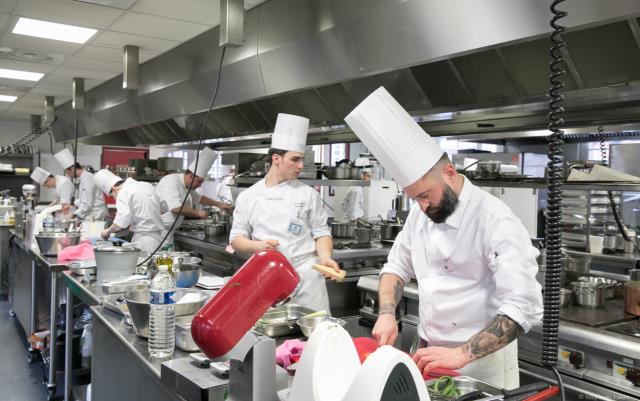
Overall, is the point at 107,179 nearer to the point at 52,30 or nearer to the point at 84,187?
the point at 52,30

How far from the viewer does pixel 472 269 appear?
2004 mm

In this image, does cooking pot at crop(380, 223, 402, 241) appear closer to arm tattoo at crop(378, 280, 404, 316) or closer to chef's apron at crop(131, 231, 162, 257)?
chef's apron at crop(131, 231, 162, 257)

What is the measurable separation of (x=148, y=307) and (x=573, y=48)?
238 cm

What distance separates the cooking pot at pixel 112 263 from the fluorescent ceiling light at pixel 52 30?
2.67 m

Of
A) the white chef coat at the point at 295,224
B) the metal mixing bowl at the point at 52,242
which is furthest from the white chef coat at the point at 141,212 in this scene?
the white chef coat at the point at 295,224

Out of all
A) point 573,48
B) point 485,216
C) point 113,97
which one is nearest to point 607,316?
point 485,216

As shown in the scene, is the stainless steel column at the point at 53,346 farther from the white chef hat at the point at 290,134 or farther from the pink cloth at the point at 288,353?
the pink cloth at the point at 288,353

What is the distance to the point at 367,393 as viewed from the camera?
3.25 ft

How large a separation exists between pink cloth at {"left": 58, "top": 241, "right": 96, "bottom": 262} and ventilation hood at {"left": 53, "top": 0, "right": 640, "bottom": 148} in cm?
170

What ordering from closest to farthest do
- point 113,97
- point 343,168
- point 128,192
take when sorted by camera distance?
point 343,168, point 128,192, point 113,97

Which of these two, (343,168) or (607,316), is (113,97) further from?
(607,316)

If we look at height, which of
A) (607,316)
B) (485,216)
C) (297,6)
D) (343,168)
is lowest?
(607,316)

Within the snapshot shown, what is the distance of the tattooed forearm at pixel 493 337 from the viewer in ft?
5.60

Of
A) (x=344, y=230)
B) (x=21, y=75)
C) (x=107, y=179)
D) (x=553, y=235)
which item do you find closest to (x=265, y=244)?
(x=344, y=230)
